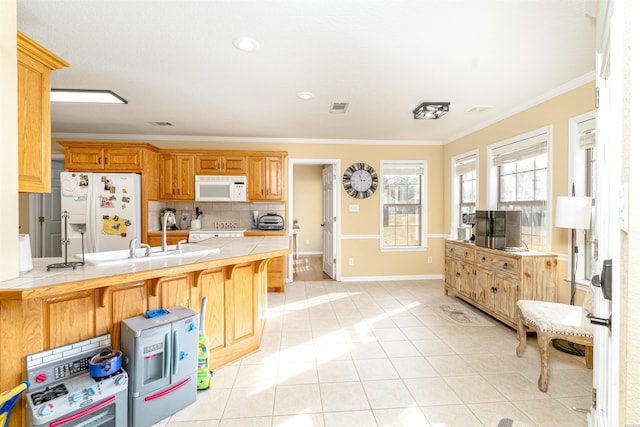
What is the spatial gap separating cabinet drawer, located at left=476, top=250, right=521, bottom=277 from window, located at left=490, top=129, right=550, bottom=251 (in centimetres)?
46

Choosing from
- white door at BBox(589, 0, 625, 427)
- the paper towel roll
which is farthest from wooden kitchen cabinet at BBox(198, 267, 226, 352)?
white door at BBox(589, 0, 625, 427)

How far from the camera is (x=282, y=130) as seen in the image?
4.70 m

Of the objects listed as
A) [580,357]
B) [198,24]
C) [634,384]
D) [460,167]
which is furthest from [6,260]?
[460,167]

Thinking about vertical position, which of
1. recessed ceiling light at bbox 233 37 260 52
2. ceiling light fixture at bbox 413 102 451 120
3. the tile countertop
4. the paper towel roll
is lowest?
the tile countertop

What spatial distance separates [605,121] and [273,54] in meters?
2.09

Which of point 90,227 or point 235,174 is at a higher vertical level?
point 235,174

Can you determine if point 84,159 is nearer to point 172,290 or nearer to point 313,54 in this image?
point 172,290

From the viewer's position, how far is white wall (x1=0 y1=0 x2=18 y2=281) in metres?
1.52

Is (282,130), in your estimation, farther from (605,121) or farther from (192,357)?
(605,121)

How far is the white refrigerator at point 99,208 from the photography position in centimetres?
419

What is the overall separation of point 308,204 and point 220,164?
3615mm

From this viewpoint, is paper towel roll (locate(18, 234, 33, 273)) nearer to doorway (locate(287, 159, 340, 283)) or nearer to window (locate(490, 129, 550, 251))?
doorway (locate(287, 159, 340, 283))

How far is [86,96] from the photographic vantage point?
318cm

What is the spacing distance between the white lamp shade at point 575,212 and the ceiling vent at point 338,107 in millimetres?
2264
